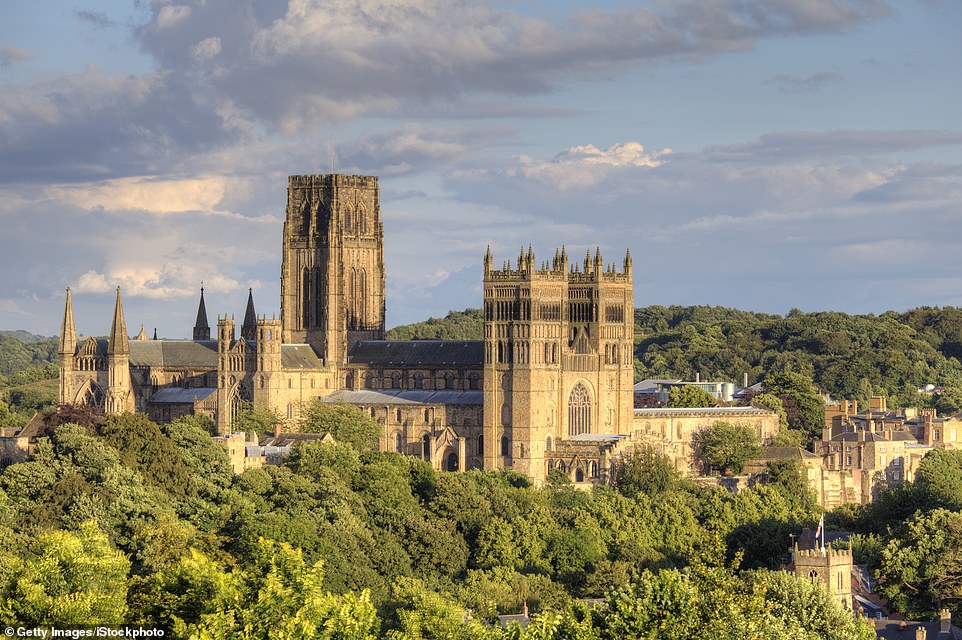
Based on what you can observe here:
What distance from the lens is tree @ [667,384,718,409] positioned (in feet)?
509

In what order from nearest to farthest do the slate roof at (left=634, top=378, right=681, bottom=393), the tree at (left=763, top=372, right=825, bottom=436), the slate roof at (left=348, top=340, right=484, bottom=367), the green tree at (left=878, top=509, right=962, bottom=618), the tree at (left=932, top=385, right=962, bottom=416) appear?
1. the green tree at (left=878, top=509, right=962, bottom=618)
2. the slate roof at (left=348, top=340, right=484, bottom=367)
3. the tree at (left=763, top=372, right=825, bottom=436)
4. the slate roof at (left=634, top=378, right=681, bottom=393)
5. the tree at (left=932, top=385, right=962, bottom=416)

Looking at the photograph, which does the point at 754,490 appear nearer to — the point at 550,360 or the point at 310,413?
the point at 550,360

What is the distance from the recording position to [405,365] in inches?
5689

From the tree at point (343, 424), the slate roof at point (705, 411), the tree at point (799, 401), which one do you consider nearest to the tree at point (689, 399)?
the slate roof at point (705, 411)

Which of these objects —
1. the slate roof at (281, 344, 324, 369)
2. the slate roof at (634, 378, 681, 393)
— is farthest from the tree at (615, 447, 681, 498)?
the slate roof at (634, 378, 681, 393)

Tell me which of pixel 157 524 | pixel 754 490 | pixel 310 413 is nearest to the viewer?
pixel 157 524

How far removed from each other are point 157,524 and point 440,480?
22.6 metres

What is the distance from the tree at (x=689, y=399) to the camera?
155 m

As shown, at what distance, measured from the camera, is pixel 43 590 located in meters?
71.1

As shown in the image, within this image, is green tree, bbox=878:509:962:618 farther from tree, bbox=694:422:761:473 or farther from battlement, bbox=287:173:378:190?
battlement, bbox=287:173:378:190

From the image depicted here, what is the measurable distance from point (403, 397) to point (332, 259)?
1312 cm

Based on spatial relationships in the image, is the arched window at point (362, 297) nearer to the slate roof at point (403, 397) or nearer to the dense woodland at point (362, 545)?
the slate roof at point (403, 397)

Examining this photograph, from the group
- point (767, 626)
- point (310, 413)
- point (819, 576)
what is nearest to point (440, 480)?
point (310, 413)

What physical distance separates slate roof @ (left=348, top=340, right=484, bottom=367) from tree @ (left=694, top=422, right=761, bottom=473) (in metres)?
15.0
